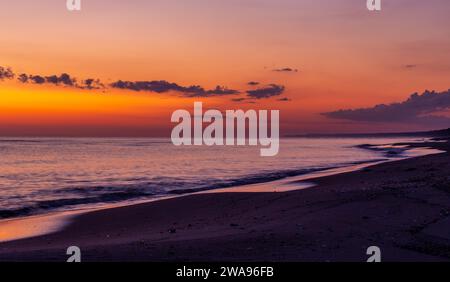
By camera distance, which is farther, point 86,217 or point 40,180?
point 40,180

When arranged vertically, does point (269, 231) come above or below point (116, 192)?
above

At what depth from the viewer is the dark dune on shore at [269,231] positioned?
8734 millimetres

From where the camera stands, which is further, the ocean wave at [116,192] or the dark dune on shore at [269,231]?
the ocean wave at [116,192]

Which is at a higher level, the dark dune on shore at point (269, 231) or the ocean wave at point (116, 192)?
the dark dune on shore at point (269, 231)

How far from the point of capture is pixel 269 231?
10867 millimetres

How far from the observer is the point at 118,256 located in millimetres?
8680

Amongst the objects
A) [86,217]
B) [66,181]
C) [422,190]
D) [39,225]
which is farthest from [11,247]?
[66,181]

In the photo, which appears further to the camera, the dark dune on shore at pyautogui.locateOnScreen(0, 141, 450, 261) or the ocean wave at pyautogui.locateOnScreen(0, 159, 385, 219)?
the ocean wave at pyautogui.locateOnScreen(0, 159, 385, 219)

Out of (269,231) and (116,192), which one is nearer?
(269,231)

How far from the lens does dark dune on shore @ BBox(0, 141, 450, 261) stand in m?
8.73

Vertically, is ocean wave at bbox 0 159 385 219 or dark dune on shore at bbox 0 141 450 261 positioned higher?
dark dune on shore at bbox 0 141 450 261
